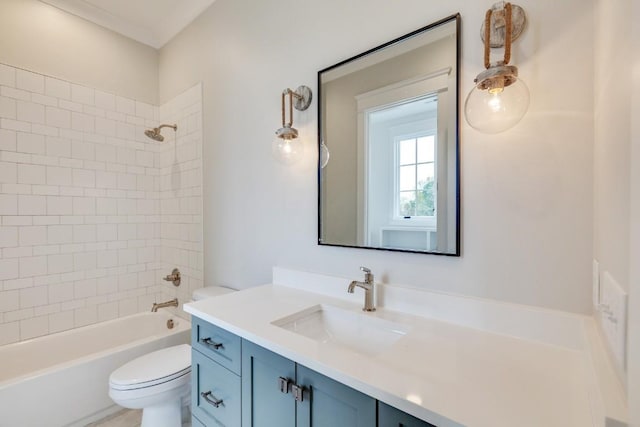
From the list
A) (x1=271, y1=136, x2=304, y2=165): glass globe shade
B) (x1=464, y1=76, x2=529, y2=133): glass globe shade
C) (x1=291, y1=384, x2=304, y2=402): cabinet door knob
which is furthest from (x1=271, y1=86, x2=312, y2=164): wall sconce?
(x1=291, y1=384, x2=304, y2=402): cabinet door knob

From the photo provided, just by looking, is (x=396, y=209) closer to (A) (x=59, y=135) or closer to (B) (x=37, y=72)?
(A) (x=59, y=135)

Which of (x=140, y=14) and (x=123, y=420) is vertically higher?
(x=140, y=14)

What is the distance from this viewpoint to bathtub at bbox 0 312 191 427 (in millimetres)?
1649

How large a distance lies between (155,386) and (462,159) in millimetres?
1799

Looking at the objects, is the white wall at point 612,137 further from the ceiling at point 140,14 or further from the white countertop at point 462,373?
the ceiling at point 140,14

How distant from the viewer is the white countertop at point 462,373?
0.62 metres

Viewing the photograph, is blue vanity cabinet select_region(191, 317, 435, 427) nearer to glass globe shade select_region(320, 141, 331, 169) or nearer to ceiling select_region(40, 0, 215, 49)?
glass globe shade select_region(320, 141, 331, 169)

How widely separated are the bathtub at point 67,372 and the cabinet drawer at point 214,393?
0.94 metres

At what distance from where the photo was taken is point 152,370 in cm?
161

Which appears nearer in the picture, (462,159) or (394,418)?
(394,418)

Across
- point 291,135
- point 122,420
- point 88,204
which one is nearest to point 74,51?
point 88,204

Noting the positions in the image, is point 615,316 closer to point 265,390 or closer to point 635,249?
point 635,249

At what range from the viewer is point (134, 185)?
264 centimetres

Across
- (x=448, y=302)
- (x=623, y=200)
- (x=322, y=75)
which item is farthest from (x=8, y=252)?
(x=623, y=200)
